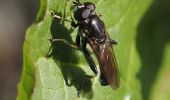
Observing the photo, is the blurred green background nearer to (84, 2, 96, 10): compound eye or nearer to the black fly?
the black fly

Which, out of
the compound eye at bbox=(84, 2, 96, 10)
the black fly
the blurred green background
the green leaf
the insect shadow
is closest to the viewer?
the green leaf

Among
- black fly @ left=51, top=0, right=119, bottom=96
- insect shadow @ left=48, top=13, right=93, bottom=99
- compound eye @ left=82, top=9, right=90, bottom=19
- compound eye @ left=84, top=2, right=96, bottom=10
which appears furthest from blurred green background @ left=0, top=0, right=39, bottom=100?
compound eye @ left=84, top=2, right=96, bottom=10

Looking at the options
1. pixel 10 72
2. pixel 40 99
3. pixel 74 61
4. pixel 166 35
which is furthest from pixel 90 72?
pixel 10 72

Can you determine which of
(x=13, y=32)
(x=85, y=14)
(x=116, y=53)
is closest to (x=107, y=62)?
(x=116, y=53)

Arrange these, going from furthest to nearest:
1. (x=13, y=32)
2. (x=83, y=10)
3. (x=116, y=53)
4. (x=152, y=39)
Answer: (x=13, y=32) < (x=152, y=39) < (x=116, y=53) < (x=83, y=10)

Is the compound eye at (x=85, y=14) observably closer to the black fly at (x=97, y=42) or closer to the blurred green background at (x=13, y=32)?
the black fly at (x=97, y=42)

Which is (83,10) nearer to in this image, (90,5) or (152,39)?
(90,5)
